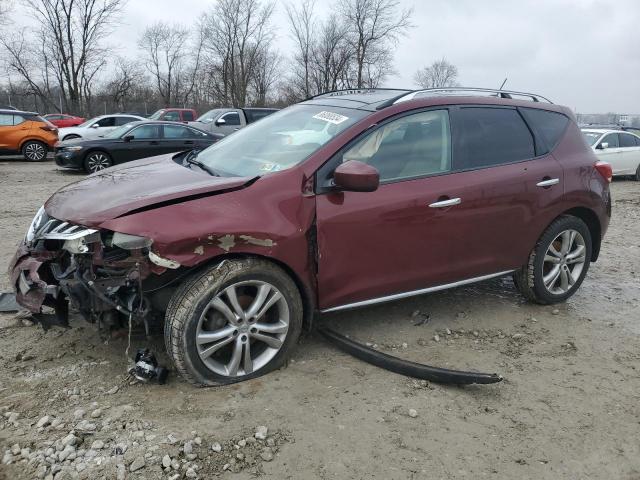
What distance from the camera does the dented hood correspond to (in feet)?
9.30

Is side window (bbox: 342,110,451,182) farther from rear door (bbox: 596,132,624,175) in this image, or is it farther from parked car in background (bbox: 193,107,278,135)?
parked car in background (bbox: 193,107,278,135)

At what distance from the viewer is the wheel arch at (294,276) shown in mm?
2865

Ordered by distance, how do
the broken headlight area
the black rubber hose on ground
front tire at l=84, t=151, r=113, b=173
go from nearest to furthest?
the broken headlight area < the black rubber hose on ground < front tire at l=84, t=151, r=113, b=173

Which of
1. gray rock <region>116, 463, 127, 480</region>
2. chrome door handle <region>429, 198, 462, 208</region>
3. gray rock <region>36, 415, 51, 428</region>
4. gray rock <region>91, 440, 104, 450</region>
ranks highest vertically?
chrome door handle <region>429, 198, 462, 208</region>

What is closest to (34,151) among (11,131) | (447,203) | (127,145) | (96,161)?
(11,131)

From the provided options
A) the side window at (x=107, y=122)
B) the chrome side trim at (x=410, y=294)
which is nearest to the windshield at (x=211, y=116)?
the side window at (x=107, y=122)

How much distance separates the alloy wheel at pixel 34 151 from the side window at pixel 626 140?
16.4 meters

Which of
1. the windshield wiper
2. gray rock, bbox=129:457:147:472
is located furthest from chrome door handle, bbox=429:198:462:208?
gray rock, bbox=129:457:147:472

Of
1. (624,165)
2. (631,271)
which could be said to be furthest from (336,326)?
(624,165)

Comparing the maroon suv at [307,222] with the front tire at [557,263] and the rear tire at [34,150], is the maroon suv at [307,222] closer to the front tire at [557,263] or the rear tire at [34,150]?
the front tire at [557,263]

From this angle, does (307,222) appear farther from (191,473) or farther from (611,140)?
(611,140)

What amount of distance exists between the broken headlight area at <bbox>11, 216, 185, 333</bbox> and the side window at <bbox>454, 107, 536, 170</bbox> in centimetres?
213

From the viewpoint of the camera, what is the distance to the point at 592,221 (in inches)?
176

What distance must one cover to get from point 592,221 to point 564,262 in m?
0.46
